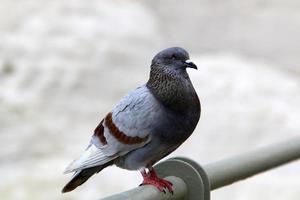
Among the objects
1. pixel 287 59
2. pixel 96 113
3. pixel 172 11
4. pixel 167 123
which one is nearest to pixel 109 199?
pixel 167 123

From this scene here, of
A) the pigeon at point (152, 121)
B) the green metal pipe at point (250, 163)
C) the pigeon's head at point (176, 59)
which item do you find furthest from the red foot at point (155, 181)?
the pigeon's head at point (176, 59)

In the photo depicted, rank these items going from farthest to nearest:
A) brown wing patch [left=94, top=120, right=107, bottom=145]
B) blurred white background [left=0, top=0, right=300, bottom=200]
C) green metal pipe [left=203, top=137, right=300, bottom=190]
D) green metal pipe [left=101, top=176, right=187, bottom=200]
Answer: blurred white background [left=0, top=0, right=300, bottom=200] → brown wing patch [left=94, top=120, right=107, bottom=145] → green metal pipe [left=203, top=137, right=300, bottom=190] → green metal pipe [left=101, top=176, right=187, bottom=200]

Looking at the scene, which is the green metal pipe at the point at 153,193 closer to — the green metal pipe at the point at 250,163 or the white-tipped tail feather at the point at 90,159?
the green metal pipe at the point at 250,163

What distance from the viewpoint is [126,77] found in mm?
6566

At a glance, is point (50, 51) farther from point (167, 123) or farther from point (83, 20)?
point (167, 123)

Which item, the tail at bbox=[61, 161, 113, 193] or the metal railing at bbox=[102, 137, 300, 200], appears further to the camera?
the tail at bbox=[61, 161, 113, 193]

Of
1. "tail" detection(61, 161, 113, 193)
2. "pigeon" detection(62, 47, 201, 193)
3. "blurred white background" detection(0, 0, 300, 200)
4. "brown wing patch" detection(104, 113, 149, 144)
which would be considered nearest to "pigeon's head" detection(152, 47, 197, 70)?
"pigeon" detection(62, 47, 201, 193)

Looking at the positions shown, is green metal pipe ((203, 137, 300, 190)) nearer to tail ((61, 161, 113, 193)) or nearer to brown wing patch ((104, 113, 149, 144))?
brown wing patch ((104, 113, 149, 144))

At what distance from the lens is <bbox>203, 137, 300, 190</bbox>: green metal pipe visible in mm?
1695

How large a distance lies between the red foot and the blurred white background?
314 centimetres

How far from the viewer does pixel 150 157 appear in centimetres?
178

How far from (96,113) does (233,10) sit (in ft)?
7.33

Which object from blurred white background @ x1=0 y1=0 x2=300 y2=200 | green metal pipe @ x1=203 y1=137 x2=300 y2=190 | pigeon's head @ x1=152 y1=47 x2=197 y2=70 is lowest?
blurred white background @ x1=0 y1=0 x2=300 y2=200

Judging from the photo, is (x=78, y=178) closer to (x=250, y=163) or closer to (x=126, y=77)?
(x=250, y=163)
